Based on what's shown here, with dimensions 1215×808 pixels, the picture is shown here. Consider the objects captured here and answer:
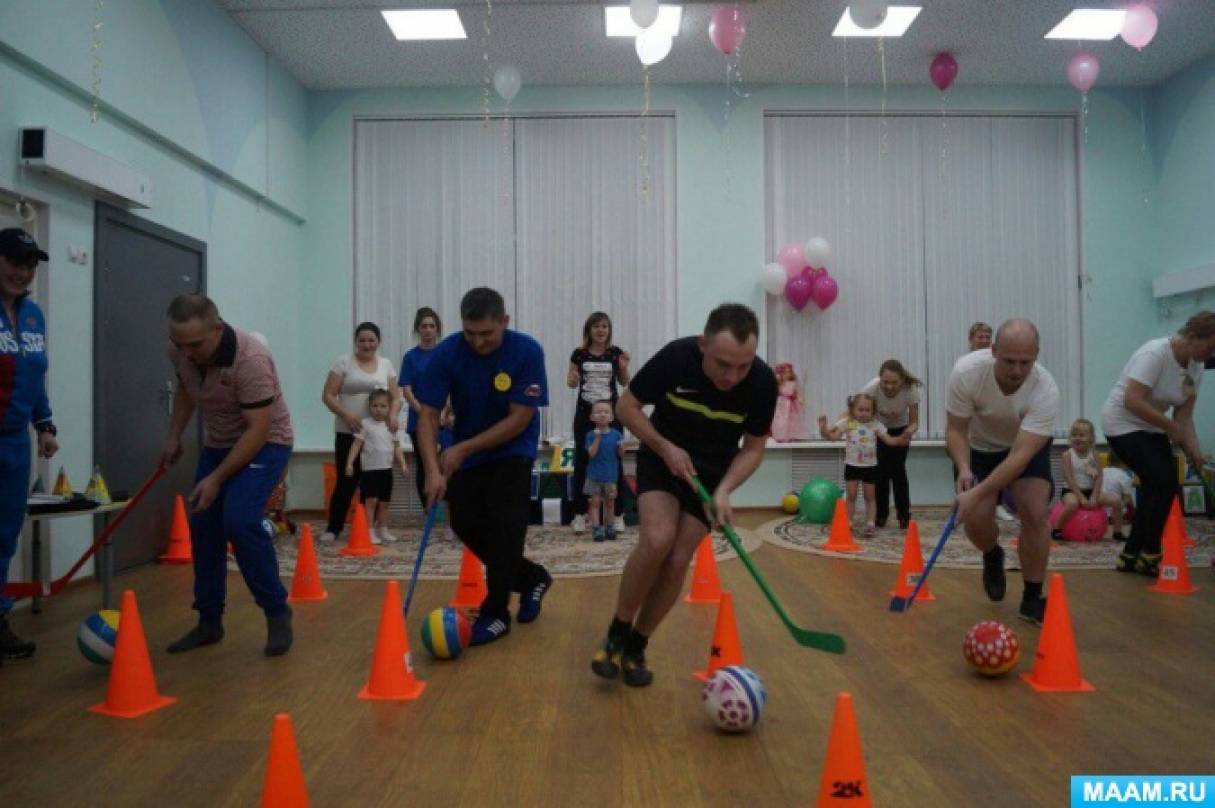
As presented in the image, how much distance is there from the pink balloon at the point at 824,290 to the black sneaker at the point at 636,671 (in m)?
5.75

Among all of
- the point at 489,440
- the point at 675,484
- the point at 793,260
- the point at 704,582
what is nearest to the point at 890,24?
the point at 793,260

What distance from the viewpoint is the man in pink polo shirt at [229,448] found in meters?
3.34

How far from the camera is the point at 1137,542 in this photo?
512cm

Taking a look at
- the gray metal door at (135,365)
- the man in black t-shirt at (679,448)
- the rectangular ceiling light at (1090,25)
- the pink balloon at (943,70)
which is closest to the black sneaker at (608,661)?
the man in black t-shirt at (679,448)

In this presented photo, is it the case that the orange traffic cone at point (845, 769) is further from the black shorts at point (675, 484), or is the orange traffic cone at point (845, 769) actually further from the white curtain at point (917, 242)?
the white curtain at point (917, 242)

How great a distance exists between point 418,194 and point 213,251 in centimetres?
243

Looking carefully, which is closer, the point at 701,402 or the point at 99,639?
the point at 701,402

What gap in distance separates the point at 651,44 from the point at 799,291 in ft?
8.94

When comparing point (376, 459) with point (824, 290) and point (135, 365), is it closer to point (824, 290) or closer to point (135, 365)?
point (135, 365)

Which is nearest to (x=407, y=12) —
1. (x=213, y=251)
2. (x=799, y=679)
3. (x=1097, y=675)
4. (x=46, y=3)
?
(x=213, y=251)

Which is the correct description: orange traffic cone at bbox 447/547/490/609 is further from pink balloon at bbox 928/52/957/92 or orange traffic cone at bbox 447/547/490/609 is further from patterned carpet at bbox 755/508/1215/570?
pink balloon at bbox 928/52/957/92

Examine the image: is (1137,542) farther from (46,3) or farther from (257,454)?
(46,3)

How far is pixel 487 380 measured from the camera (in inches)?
142

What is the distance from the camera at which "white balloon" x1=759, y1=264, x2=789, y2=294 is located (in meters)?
8.38
